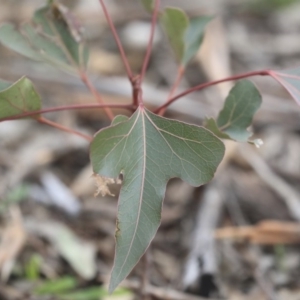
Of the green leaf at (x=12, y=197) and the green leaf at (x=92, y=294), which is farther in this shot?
the green leaf at (x=12, y=197)

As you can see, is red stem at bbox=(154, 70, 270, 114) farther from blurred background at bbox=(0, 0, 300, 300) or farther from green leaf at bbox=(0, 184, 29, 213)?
green leaf at bbox=(0, 184, 29, 213)

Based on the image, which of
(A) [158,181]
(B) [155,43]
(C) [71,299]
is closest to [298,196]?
(C) [71,299]

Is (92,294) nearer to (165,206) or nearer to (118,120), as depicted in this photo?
(165,206)

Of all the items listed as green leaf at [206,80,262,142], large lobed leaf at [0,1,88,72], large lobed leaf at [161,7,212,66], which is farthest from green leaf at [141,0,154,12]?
green leaf at [206,80,262,142]

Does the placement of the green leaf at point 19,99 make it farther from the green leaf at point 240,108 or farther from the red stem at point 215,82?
the green leaf at point 240,108

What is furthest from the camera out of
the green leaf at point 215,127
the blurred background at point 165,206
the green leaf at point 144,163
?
the blurred background at point 165,206

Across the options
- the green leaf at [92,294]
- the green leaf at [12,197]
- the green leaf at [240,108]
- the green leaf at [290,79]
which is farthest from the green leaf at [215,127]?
the green leaf at [12,197]
